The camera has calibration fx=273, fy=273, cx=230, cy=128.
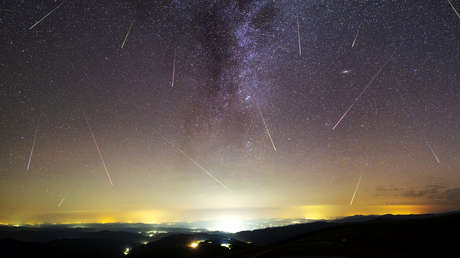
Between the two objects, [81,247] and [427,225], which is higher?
[427,225]

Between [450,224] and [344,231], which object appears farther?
[344,231]

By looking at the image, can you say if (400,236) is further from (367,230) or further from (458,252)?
(458,252)

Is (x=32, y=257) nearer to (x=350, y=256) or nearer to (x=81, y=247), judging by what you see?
(x=81, y=247)

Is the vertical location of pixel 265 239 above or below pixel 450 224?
below

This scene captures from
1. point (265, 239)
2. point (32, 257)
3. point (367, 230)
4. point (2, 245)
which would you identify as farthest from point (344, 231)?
point (265, 239)

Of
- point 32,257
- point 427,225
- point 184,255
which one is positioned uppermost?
point 427,225

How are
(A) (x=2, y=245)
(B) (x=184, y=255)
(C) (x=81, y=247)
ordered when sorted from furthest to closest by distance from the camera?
(C) (x=81, y=247)
(A) (x=2, y=245)
(B) (x=184, y=255)

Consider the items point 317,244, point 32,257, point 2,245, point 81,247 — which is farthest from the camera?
point 81,247

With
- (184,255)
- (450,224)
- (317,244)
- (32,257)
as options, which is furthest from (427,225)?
(32,257)

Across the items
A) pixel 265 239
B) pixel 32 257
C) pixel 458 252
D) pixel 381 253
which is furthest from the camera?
pixel 265 239
